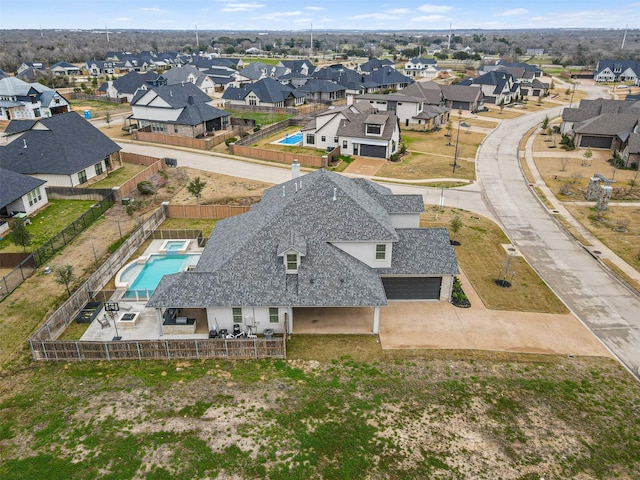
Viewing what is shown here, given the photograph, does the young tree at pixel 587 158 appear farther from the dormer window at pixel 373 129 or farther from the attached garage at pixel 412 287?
the attached garage at pixel 412 287

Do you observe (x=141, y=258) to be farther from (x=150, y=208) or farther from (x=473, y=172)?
(x=473, y=172)

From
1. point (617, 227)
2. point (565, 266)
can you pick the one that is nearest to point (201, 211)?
point (565, 266)

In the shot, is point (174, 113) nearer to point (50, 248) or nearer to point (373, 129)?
point (373, 129)

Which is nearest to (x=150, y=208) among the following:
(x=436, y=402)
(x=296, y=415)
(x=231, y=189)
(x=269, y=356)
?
(x=231, y=189)

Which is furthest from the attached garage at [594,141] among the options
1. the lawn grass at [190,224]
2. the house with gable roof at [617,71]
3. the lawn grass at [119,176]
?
the house with gable roof at [617,71]

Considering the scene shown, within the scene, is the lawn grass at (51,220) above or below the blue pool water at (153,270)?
above

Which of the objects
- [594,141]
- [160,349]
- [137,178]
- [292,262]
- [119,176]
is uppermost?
[292,262]
